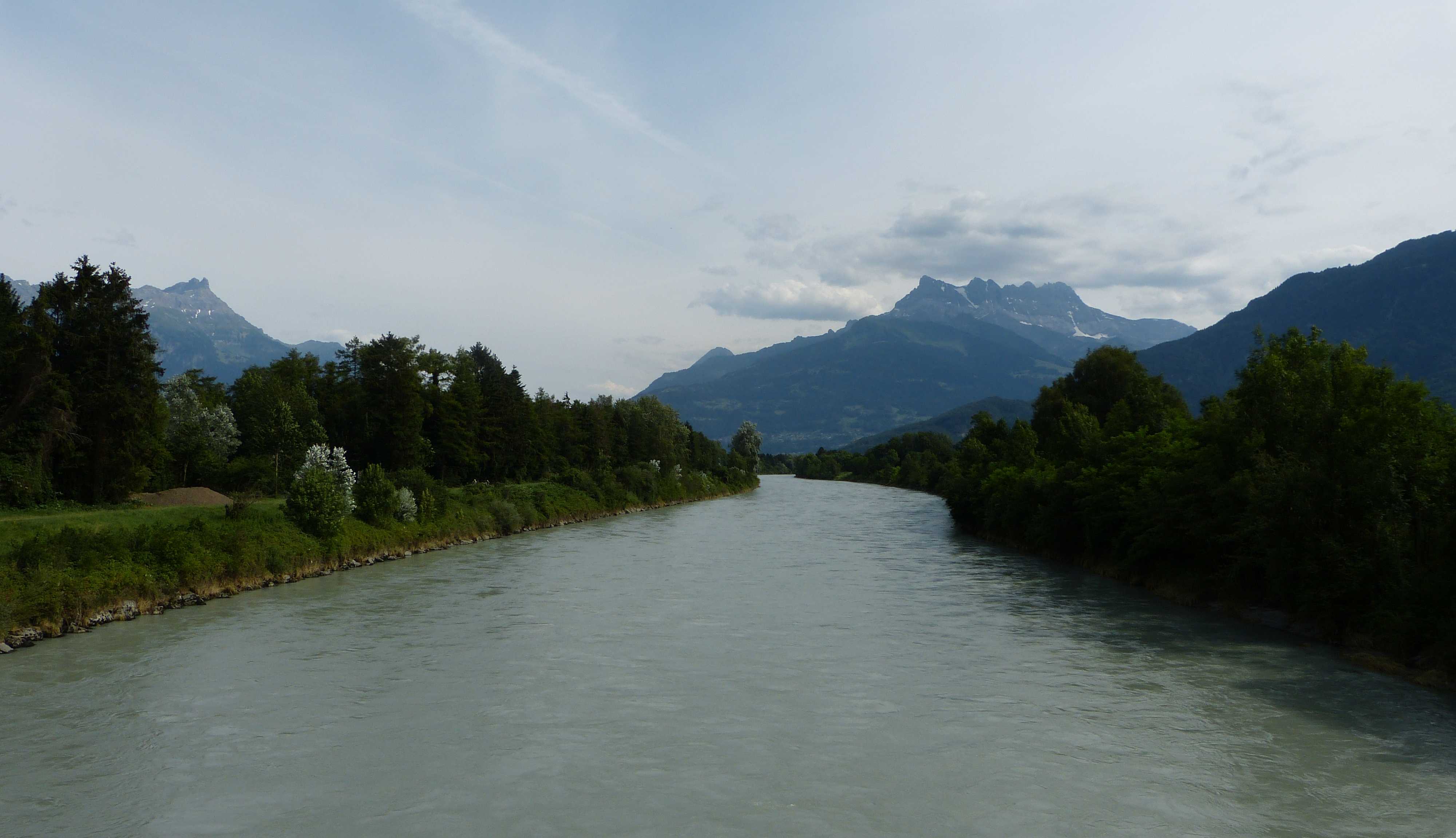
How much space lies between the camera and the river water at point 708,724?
1340cm

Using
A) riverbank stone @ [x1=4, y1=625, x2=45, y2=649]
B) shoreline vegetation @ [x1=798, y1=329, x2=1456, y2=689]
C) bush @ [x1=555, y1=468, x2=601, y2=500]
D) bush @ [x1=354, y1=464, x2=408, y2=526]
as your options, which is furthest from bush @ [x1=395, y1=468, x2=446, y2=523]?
shoreline vegetation @ [x1=798, y1=329, x2=1456, y2=689]

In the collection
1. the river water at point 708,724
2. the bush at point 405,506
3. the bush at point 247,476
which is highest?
the bush at point 247,476

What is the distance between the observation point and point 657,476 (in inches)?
3836

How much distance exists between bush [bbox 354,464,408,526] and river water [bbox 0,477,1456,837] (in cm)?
1405

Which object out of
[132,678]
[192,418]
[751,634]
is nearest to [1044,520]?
[751,634]

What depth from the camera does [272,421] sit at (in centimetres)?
6016

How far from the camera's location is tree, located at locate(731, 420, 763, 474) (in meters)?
163

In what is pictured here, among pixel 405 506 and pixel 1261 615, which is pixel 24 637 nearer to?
pixel 405 506

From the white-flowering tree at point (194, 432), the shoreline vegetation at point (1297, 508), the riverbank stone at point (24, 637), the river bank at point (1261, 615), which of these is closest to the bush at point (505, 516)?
the white-flowering tree at point (194, 432)

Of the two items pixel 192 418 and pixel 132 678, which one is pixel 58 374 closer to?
pixel 192 418

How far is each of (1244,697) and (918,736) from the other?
839cm

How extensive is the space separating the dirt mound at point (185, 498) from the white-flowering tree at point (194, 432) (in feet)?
20.8

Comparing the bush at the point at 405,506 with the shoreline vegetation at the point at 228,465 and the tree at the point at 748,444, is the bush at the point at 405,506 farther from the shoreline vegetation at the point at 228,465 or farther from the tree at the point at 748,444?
the tree at the point at 748,444

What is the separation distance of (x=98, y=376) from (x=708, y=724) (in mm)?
37451
